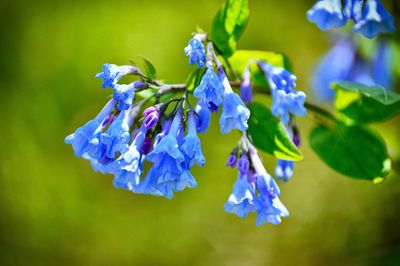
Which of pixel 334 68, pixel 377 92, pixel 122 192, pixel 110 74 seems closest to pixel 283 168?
pixel 377 92

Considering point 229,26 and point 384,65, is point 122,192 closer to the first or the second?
point 384,65

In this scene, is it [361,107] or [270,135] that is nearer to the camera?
[270,135]

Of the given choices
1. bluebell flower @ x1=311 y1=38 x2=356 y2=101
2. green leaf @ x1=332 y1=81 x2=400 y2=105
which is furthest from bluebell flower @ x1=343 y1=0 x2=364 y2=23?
bluebell flower @ x1=311 y1=38 x2=356 y2=101

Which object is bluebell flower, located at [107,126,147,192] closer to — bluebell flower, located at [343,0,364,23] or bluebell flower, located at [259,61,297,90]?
bluebell flower, located at [259,61,297,90]

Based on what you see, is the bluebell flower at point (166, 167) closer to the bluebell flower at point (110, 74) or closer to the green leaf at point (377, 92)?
the bluebell flower at point (110, 74)

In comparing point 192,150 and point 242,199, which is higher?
point 192,150

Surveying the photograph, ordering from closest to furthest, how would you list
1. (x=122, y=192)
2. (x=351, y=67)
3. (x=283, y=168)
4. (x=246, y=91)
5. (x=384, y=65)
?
1. (x=246, y=91)
2. (x=283, y=168)
3. (x=384, y=65)
4. (x=351, y=67)
5. (x=122, y=192)

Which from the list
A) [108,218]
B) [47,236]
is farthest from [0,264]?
[108,218]

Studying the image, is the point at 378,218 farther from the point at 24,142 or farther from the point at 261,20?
the point at 24,142
